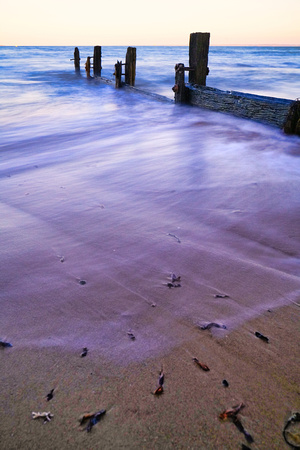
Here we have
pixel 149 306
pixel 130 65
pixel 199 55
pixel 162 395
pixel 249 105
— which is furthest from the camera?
pixel 130 65

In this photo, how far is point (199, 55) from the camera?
8.14 meters

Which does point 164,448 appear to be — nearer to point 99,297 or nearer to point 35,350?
point 35,350

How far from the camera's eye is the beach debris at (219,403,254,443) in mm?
1102

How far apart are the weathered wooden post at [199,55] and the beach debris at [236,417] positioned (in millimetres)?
8511

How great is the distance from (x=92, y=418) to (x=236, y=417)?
20.6 inches

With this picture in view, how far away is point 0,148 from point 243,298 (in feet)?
16.4

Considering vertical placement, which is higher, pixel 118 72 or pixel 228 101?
pixel 118 72

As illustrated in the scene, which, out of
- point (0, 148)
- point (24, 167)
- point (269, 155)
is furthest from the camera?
point (0, 148)

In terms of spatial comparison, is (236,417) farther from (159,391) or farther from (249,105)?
(249,105)

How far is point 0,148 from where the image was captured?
210 inches

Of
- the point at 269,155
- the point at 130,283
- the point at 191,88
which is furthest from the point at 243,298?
the point at 191,88

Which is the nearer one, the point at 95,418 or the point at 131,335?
the point at 95,418

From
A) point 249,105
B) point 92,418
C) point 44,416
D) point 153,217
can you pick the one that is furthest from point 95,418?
point 249,105

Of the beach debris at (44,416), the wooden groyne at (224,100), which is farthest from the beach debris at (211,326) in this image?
the wooden groyne at (224,100)
